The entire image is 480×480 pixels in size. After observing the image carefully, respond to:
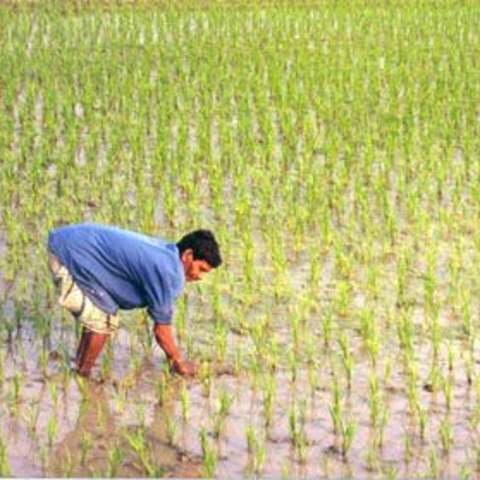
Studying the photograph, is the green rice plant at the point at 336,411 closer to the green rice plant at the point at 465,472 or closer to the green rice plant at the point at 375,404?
the green rice plant at the point at 375,404

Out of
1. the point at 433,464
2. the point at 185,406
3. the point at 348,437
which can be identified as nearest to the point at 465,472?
the point at 433,464

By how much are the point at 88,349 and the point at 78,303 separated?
181 millimetres

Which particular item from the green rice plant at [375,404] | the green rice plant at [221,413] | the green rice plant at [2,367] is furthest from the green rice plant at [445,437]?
the green rice plant at [2,367]

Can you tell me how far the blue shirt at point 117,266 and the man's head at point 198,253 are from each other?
4cm

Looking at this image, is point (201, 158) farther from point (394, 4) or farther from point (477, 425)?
point (394, 4)

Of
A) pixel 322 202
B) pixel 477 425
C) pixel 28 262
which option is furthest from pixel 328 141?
pixel 477 425

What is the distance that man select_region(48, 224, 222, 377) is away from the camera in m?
4.14

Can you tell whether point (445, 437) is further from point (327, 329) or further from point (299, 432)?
point (327, 329)

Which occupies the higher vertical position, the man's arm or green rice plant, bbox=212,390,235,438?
the man's arm

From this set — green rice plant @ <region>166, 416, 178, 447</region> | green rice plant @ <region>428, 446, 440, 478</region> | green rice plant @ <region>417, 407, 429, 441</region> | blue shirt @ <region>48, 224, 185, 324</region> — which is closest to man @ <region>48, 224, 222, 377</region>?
blue shirt @ <region>48, 224, 185, 324</region>

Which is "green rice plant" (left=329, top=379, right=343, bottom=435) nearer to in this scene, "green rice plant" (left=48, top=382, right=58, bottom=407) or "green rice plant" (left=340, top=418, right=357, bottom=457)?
"green rice plant" (left=340, top=418, right=357, bottom=457)

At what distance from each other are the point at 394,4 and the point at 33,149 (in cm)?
906

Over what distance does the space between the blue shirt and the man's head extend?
0.04 m

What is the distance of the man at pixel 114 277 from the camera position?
4137 mm
